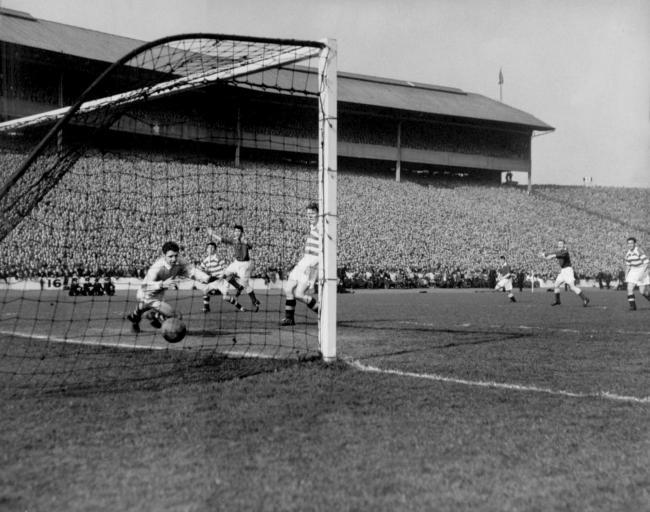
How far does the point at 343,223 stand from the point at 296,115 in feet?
32.5

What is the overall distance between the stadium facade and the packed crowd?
8.16ft

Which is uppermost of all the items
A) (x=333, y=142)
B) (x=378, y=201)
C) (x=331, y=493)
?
(x=378, y=201)

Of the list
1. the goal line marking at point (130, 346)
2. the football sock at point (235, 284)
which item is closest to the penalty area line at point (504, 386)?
the goal line marking at point (130, 346)

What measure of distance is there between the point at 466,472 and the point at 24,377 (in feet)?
16.2

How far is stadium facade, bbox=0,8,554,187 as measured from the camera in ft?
136

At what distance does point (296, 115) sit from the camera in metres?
48.8

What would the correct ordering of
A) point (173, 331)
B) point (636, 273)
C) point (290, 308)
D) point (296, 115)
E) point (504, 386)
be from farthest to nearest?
point (296, 115) → point (636, 273) → point (290, 308) → point (173, 331) → point (504, 386)

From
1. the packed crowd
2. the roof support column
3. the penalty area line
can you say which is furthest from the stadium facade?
the penalty area line

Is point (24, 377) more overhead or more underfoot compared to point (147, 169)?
more underfoot

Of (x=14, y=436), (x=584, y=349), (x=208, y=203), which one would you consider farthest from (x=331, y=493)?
(x=208, y=203)

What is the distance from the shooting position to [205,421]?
509cm

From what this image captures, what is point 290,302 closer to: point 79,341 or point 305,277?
point 305,277

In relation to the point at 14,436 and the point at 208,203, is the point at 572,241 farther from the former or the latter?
the point at 14,436

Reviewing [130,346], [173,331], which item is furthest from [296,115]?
[173,331]
